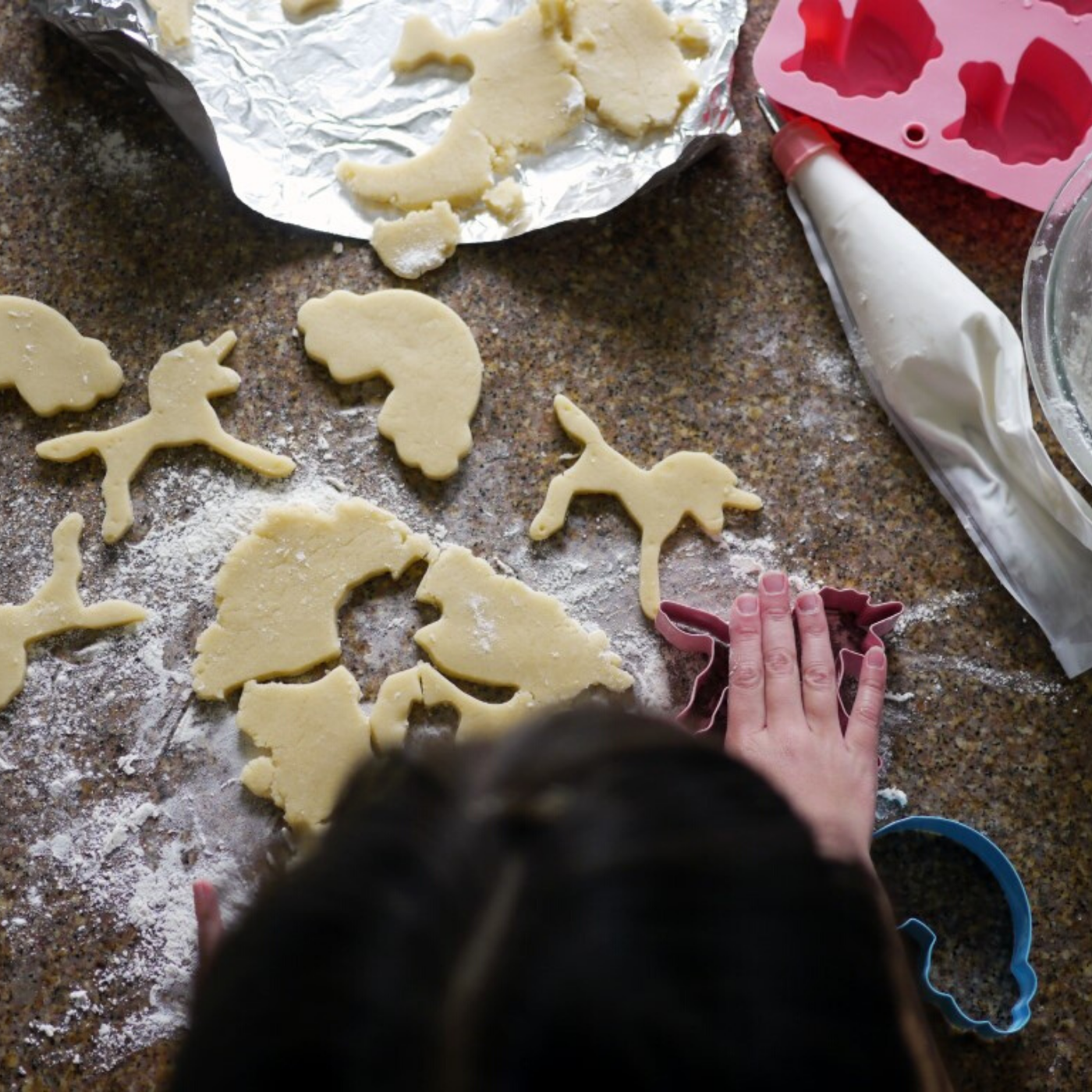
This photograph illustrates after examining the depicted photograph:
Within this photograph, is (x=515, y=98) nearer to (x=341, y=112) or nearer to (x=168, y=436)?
(x=341, y=112)

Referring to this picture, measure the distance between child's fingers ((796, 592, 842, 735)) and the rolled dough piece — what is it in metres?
0.14

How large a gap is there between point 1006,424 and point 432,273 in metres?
0.52

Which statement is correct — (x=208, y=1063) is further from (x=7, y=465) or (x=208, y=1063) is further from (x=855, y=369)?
(x=855, y=369)

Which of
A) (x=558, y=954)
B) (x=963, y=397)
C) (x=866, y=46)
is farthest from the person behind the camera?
(x=866, y=46)

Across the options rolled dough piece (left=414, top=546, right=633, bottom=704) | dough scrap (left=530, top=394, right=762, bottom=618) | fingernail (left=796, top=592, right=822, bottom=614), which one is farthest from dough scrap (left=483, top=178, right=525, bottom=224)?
fingernail (left=796, top=592, right=822, bottom=614)

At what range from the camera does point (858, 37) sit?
42.4 inches

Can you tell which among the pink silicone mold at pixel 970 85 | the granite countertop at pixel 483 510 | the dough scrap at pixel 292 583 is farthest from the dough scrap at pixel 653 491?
the pink silicone mold at pixel 970 85

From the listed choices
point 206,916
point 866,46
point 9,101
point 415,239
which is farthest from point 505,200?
point 206,916

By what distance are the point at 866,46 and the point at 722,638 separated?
0.59m

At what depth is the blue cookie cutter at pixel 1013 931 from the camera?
87 centimetres

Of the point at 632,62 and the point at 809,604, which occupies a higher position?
the point at 632,62

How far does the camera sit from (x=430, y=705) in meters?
0.94

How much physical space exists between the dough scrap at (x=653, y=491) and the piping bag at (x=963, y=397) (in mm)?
171

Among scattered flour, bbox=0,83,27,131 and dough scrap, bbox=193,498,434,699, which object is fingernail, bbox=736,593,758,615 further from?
scattered flour, bbox=0,83,27,131
